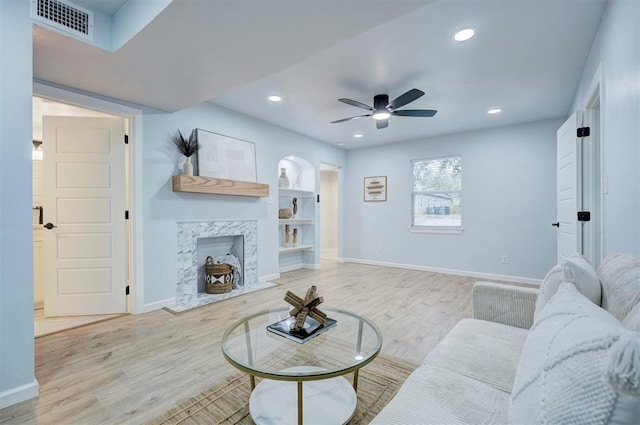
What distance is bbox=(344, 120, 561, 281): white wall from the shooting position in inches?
183

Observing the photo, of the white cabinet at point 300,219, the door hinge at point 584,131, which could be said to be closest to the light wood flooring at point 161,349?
the white cabinet at point 300,219

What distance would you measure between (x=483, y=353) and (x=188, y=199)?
11.2ft

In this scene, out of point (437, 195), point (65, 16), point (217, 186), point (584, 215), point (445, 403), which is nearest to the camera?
point (445, 403)

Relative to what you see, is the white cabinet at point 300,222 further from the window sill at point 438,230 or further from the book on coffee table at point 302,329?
the book on coffee table at point 302,329

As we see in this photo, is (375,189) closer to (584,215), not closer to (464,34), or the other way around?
(584,215)

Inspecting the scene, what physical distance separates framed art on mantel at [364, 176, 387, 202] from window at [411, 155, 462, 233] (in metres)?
0.59

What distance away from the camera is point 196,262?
12.4 ft

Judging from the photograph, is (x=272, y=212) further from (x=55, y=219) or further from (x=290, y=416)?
(x=290, y=416)

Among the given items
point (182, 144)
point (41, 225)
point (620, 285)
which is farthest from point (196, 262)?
point (620, 285)

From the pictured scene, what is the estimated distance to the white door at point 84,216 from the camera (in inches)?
123

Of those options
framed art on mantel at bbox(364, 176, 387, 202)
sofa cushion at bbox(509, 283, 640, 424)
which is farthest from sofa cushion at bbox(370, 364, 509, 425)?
framed art on mantel at bbox(364, 176, 387, 202)

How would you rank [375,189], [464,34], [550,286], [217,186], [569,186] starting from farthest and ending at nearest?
[375,189] < [217,186] < [569,186] < [464,34] < [550,286]

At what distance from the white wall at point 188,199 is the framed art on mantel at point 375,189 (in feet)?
6.80

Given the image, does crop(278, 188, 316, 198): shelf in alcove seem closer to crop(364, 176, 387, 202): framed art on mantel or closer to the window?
crop(364, 176, 387, 202): framed art on mantel
